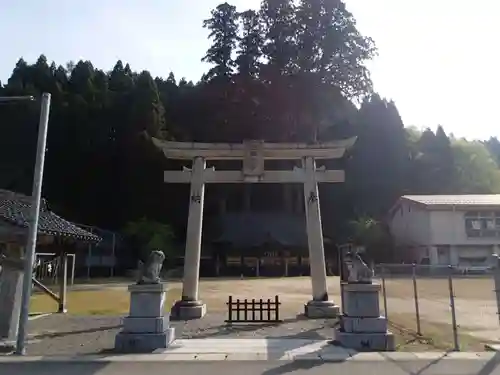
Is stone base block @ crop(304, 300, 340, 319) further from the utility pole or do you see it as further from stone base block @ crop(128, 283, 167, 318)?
the utility pole

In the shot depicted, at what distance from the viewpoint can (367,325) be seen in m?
8.40

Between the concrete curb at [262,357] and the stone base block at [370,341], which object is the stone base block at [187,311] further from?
the stone base block at [370,341]

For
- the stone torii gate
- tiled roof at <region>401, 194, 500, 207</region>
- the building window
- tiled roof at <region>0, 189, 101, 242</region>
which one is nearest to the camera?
tiled roof at <region>0, 189, 101, 242</region>

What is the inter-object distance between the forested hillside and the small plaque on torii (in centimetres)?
2237

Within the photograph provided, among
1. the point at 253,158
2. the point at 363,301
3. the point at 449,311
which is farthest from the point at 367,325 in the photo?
the point at 449,311

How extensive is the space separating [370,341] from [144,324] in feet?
13.0

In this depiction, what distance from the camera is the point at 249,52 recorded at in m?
37.9

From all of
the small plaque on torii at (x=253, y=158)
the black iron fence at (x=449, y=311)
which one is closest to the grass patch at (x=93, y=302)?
the small plaque on torii at (x=253, y=158)

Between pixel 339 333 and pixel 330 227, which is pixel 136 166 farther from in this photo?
pixel 339 333

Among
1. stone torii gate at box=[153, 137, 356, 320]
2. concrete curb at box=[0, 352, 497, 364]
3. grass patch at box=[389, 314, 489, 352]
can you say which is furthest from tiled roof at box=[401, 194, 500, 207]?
concrete curb at box=[0, 352, 497, 364]

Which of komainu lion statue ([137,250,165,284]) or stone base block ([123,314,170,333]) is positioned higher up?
komainu lion statue ([137,250,165,284])

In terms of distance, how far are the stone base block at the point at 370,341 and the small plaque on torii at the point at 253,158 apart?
6.58 metres

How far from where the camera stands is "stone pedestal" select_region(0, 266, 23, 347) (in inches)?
342

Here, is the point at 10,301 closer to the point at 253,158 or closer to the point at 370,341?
the point at 370,341
